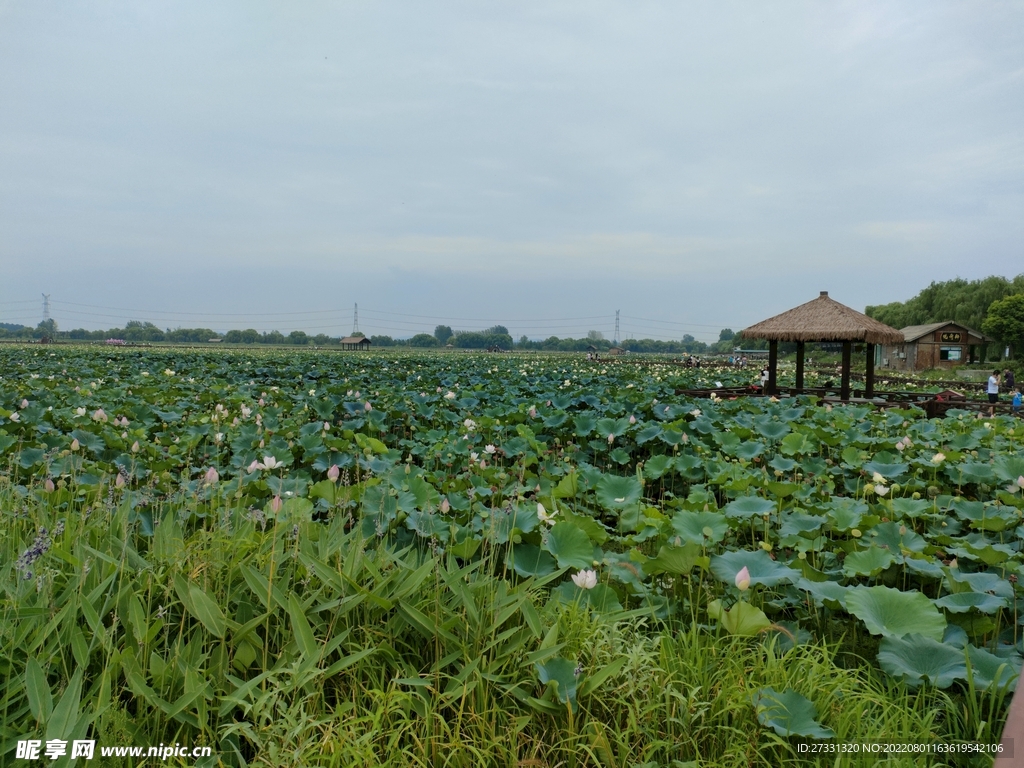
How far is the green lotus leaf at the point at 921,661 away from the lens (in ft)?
6.44

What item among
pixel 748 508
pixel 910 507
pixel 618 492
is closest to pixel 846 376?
pixel 910 507

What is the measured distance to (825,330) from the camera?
12.3 metres

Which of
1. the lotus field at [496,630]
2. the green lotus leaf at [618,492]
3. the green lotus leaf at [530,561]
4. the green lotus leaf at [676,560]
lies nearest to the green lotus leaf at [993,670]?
the lotus field at [496,630]

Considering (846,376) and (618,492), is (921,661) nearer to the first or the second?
(618,492)

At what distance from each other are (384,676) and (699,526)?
1.65 metres

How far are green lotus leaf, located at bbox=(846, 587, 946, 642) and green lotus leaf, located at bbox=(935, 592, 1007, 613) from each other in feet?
0.33

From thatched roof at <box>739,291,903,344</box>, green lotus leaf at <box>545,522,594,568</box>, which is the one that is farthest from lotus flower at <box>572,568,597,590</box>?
thatched roof at <box>739,291,903,344</box>

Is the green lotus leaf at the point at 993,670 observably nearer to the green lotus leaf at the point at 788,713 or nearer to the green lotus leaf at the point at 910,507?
the green lotus leaf at the point at 788,713

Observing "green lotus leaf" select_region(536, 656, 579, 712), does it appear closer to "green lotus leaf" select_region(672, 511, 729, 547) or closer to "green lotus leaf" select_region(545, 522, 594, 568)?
"green lotus leaf" select_region(545, 522, 594, 568)

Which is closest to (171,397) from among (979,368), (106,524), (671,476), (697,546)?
(106,524)

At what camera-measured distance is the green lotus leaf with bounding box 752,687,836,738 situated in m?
1.79

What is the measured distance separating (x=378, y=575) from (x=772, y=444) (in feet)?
16.4

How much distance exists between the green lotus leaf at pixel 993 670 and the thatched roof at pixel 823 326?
11.3m

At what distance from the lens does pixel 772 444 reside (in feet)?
20.2
